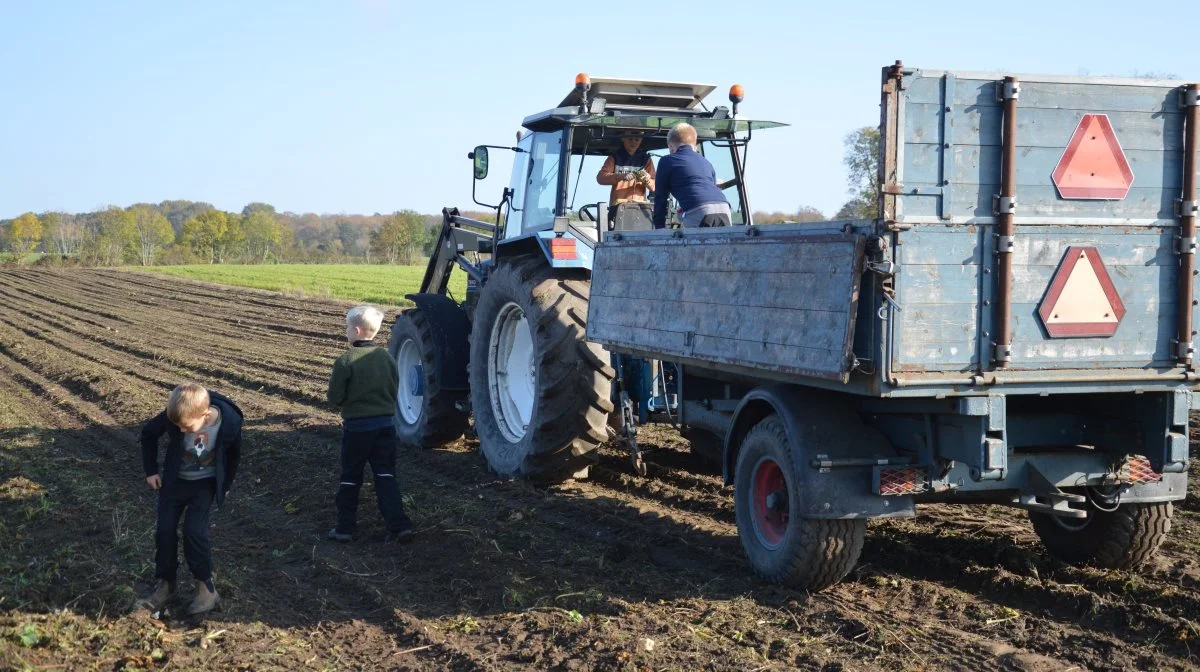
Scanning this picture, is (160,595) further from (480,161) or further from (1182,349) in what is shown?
(1182,349)

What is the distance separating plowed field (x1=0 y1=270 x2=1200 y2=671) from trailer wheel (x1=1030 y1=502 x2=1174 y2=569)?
4.6 inches

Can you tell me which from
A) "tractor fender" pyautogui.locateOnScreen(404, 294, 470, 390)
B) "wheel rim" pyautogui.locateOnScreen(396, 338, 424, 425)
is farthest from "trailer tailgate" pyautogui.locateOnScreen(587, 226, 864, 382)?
"wheel rim" pyautogui.locateOnScreen(396, 338, 424, 425)

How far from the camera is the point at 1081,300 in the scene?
4.91 m

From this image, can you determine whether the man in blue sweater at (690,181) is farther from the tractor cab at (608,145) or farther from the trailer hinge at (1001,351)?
the trailer hinge at (1001,351)

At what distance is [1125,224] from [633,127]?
Answer: 12.9 ft

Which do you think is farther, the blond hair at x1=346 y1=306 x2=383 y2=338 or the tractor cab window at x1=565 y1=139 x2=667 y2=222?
the tractor cab window at x1=565 y1=139 x2=667 y2=222

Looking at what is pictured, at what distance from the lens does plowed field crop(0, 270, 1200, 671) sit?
15.4ft

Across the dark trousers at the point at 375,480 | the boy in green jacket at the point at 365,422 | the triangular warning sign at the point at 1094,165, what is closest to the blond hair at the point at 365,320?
the boy in green jacket at the point at 365,422

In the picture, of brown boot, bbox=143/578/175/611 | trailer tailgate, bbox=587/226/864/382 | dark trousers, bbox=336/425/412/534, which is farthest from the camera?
dark trousers, bbox=336/425/412/534

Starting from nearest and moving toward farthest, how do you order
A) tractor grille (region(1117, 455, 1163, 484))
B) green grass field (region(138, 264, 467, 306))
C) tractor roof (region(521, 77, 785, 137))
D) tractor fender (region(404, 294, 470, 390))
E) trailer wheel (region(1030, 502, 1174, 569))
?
tractor grille (region(1117, 455, 1163, 484))
trailer wheel (region(1030, 502, 1174, 569))
tractor roof (region(521, 77, 785, 137))
tractor fender (region(404, 294, 470, 390))
green grass field (region(138, 264, 467, 306))

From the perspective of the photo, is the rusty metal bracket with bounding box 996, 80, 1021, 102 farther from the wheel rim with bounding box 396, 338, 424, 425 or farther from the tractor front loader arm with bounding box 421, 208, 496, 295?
the wheel rim with bounding box 396, 338, 424, 425

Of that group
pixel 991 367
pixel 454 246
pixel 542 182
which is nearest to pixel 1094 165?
pixel 991 367

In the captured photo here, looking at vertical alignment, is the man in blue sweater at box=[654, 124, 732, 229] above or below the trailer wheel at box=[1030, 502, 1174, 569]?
above

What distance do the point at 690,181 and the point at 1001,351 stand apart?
2.68m
